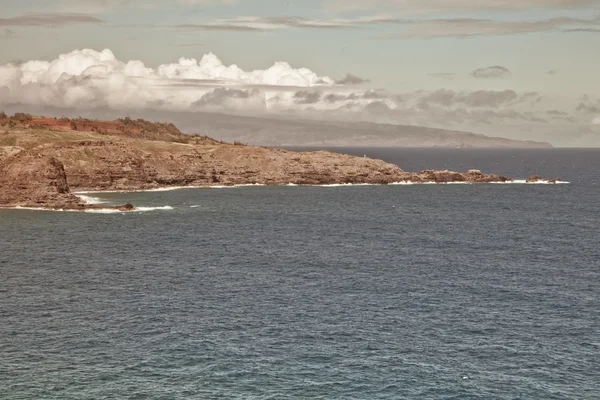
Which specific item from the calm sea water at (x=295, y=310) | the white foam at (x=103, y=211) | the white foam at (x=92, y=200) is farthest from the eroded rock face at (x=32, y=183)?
the calm sea water at (x=295, y=310)

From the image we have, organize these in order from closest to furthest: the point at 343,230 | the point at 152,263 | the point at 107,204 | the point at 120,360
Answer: the point at 120,360 < the point at 152,263 < the point at 343,230 < the point at 107,204

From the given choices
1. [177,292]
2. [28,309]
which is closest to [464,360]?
[177,292]

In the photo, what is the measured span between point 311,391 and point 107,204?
12006 centimetres

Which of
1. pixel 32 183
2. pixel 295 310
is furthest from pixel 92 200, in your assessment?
pixel 295 310

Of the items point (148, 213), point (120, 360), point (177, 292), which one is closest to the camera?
point (120, 360)

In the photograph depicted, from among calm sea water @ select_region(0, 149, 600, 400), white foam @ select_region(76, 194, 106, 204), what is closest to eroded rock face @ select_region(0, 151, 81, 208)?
white foam @ select_region(76, 194, 106, 204)

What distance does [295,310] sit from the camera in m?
76.4

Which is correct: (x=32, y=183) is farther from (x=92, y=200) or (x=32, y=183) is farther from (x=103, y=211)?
(x=103, y=211)

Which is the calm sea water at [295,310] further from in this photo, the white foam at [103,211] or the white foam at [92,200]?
the white foam at [92,200]

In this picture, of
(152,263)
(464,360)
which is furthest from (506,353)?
(152,263)

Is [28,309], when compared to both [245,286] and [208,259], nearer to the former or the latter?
[245,286]

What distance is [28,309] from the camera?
75625 millimetres

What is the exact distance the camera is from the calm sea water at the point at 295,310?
189ft

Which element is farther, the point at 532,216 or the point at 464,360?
the point at 532,216
